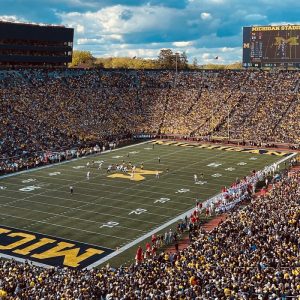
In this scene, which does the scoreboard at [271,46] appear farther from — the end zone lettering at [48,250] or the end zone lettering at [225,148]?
the end zone lettering at [48,250]

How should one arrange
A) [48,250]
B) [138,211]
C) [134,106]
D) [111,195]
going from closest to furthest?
[48,250], [138,211], [111,195], [134,106]

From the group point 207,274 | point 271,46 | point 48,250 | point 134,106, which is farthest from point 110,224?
point 271,46

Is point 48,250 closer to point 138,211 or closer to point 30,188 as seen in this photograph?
point 138,211

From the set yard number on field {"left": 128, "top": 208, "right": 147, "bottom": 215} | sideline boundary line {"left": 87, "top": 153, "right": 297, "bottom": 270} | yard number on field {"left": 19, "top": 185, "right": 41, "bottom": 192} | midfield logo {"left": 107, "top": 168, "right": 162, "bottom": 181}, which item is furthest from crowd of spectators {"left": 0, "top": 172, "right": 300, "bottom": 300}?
midfield logo {"left": 107, "top": 168, "right": 162, "bottom": 181}

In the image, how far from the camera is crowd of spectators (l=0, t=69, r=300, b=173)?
50875 millimetres

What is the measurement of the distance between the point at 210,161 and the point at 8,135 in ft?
62.9

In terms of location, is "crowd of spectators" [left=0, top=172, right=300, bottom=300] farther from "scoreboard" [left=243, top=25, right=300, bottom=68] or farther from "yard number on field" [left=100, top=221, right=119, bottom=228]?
"scoreboard" [left=243, top=25, right=300, bottom=68]

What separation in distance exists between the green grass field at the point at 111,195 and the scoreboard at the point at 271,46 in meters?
22.5

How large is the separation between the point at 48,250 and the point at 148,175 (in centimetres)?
1647

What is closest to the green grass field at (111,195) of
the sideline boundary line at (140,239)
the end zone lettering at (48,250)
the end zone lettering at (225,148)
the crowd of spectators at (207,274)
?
the sideline boundary line at (140,239)

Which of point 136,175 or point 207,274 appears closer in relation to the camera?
point 207,274

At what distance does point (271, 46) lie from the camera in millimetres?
A: 65750

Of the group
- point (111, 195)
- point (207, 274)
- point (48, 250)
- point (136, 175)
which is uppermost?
point (136, 175)

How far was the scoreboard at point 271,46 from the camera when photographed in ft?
211
